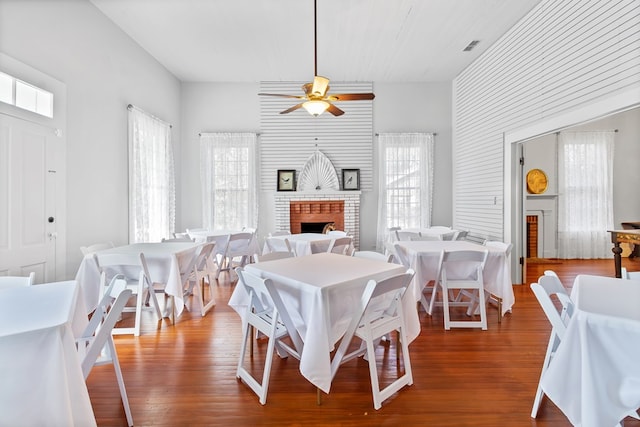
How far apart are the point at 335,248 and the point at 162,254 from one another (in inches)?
83.4

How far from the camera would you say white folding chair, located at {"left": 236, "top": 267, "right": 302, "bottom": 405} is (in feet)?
6.21

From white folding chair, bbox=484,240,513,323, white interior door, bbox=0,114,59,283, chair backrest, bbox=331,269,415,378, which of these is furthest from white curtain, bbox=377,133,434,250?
white interior door, bbox=0,114,59,283

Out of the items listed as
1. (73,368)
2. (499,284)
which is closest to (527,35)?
(499,284)

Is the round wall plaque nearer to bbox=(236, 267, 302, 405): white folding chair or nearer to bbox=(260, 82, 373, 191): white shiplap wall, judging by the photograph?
bbox=(260, 82, 373, 191): white shiplap wall

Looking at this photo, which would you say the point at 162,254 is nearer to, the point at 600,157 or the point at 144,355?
the point at 144,355

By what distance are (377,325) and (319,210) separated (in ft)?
15.0

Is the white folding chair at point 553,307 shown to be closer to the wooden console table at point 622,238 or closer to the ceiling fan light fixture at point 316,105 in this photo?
the ceiling fan light fixture at point 316,105

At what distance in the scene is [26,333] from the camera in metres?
1.17

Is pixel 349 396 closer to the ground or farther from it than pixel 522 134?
closer to the ground

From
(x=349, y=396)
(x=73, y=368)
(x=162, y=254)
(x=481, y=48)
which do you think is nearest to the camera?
(x=73, y=368)

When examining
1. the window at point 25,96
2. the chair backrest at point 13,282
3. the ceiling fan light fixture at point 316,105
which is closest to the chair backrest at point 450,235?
the ceiling fan light fixture at point 316,105

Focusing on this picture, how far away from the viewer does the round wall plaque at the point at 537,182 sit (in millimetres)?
6815

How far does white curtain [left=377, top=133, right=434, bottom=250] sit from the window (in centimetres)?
531

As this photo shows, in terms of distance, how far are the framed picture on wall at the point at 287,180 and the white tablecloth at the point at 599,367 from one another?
17.9 feet
